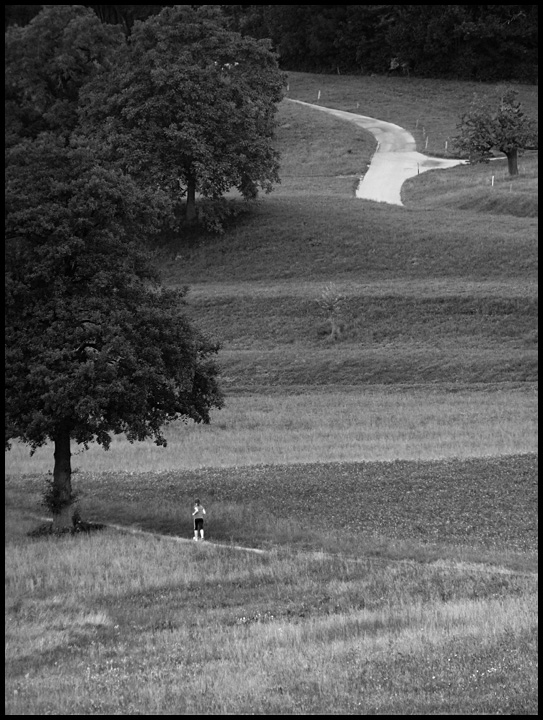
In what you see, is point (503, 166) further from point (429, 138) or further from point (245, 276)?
point (245, 276)

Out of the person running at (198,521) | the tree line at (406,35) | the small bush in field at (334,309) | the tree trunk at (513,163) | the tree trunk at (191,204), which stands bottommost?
the person running at (198,521)

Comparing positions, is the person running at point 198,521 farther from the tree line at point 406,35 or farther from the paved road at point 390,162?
the tree line at point 406,35

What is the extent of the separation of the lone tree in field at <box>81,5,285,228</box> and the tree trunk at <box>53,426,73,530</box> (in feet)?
105

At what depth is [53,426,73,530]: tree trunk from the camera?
2619 cm

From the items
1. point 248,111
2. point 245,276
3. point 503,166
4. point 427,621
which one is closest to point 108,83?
point 248,111

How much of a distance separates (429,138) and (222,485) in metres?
70.7

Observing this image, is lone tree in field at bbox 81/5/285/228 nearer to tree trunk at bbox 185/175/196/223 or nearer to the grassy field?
tree trunk at bbox 185/175/196/223

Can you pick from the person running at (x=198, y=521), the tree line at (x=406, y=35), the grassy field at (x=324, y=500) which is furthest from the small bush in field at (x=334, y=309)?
the tree line at (x=406, y=35)

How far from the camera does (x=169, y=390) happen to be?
2698 centimetres

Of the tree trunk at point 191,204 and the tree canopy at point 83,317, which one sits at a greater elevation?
the tree trunk at point 191,204

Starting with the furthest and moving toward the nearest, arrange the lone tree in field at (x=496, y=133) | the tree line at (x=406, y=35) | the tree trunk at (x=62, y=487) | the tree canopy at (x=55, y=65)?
the tree line at (x=406, y=35)
the lone tree in field at (x=496, y=133)
the tree canopy at (x=55, y=65)
the tree trunk at (x=62, y=487)

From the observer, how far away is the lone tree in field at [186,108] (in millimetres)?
57812

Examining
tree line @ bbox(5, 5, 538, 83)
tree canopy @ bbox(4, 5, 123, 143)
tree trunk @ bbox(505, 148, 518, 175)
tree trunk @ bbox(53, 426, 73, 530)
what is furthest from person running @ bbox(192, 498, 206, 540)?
tree line @ bbox(5, 5, 538, 83)

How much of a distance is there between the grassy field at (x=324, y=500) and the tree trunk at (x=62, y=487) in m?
1.04
